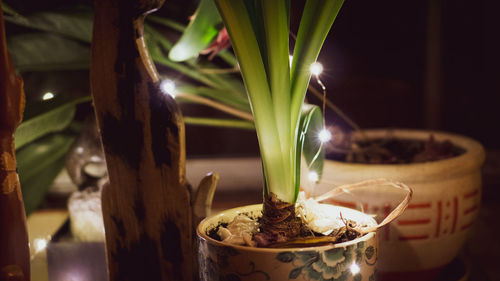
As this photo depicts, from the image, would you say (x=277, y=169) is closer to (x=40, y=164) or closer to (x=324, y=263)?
(x=324, y=263)

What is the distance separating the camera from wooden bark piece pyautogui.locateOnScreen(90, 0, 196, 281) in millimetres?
478

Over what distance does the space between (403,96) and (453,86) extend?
115 millimetres

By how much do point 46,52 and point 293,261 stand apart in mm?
624

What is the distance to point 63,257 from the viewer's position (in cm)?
67

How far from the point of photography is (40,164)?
80cm

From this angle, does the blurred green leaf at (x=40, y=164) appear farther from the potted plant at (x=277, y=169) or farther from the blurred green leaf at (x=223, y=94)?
the potted plant at (x=277, y=169)

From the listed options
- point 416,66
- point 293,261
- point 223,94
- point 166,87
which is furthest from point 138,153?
point 416,66

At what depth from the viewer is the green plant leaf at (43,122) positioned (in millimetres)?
605

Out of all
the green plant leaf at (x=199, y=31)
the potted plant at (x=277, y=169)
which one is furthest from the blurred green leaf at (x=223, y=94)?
the potted plant at (x=277, y=169)

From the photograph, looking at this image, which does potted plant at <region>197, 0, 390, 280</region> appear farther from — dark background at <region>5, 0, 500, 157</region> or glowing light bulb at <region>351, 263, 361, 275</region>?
dark background at <region>5, 0, 500, 157</region>

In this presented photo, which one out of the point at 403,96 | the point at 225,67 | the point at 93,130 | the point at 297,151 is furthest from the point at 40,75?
the point at 403,96

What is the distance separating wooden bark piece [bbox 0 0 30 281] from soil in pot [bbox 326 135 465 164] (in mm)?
423

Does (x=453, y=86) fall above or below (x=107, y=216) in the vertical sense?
above

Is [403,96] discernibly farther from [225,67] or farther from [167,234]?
[167,234]
